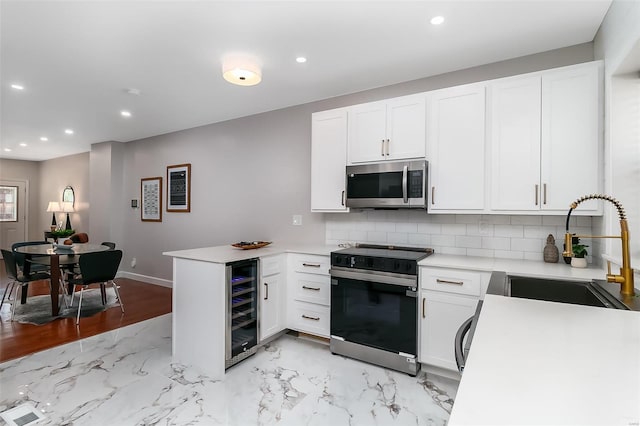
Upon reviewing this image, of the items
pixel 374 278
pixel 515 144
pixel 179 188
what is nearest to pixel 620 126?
pixel 515 144

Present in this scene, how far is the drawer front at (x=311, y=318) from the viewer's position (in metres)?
2.99

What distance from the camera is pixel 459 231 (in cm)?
288

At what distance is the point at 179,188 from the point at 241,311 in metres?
3.02

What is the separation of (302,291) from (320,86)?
2.09m

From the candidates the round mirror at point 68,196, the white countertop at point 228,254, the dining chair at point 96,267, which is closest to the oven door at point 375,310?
the white countertop at point 228,254

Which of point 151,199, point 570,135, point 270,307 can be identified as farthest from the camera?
point 151,199

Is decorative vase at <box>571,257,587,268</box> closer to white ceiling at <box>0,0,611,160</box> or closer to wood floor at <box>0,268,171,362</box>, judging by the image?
white ceiling at <box>0,0,611,160</box>

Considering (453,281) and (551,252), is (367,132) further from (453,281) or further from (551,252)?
(551,252)

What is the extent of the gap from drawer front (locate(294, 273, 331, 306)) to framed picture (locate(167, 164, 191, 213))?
2658mm

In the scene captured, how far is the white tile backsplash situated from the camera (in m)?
2.56

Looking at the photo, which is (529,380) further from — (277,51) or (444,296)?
(277,51)

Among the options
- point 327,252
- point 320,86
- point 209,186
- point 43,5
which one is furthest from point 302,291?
point 43,5

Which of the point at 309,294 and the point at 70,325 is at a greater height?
the point at 309,294

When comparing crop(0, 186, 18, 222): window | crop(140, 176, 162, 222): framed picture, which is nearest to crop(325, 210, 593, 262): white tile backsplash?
crop(140, 176, 162, 222): framed picture
